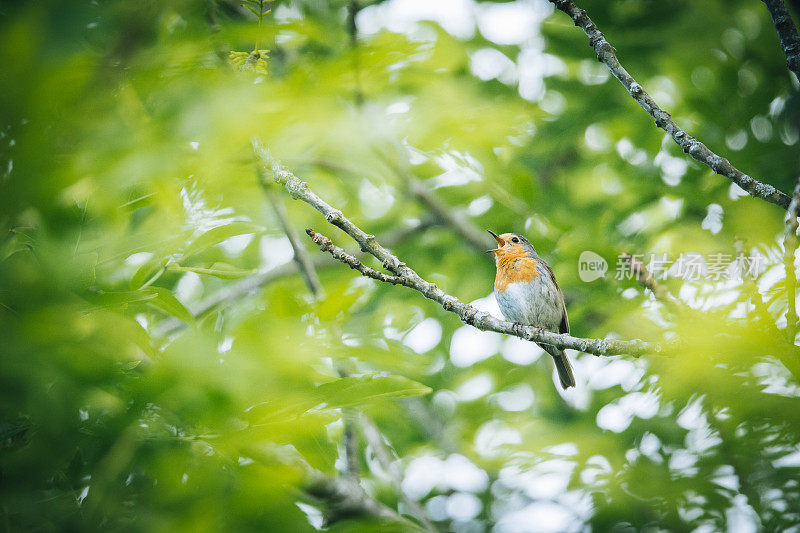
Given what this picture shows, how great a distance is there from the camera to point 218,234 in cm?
179

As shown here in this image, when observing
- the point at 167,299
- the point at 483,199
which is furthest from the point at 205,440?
the point at 483,199

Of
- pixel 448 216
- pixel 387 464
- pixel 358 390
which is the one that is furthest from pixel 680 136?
pixel 387 464

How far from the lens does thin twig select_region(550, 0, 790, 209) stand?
7.31ft

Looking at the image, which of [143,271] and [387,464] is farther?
[387,464]

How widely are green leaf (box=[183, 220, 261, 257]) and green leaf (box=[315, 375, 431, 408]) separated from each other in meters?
0.58

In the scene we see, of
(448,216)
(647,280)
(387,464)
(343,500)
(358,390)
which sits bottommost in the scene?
(387,464)

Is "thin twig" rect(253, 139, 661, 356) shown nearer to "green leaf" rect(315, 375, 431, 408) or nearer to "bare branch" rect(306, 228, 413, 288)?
"bare branch" rect(306, 228, 413, 288)

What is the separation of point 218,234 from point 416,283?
3.00 ft

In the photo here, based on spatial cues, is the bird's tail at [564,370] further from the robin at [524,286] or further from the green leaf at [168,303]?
the green leaf at [168,303]

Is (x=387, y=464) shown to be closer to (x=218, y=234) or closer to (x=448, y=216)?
(x=448, y=216)

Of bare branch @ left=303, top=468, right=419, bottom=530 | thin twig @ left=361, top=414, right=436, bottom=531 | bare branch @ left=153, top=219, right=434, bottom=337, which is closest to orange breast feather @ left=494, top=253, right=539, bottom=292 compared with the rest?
bare branch @ left=153, top=219, right=434, bottom=337

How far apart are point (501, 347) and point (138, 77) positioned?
3.47 metres

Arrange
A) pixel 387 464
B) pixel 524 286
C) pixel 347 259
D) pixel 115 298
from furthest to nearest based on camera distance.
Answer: pixel 524 286 → pixel 387 464 → pixel 347 259 → pixel 115 298

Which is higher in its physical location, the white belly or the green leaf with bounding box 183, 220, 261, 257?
the green leaf with bounding box 183, 220, 261, 257
